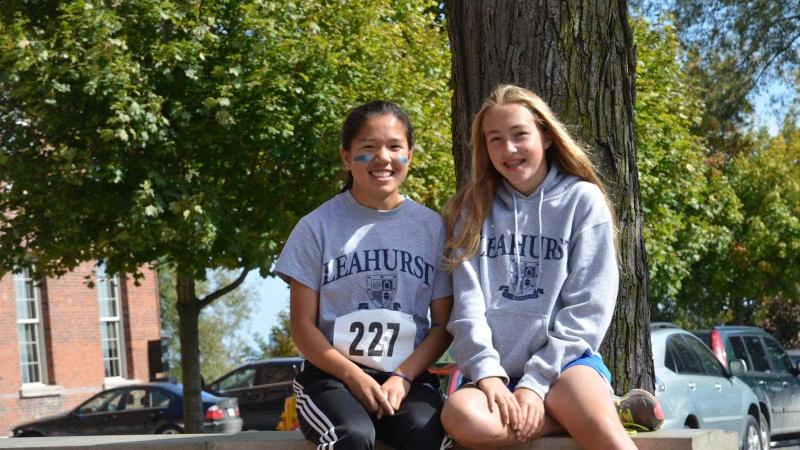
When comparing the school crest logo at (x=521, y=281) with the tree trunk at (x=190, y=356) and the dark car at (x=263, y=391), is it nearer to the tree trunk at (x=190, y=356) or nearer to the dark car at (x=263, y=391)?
the tree trunk at (x=190, y=356)

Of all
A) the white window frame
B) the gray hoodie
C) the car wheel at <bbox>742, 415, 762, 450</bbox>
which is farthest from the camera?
the white window frame

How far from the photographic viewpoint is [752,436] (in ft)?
45.3

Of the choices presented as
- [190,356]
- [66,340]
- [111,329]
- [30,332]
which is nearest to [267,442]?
[190,356]

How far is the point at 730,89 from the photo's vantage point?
26.2m

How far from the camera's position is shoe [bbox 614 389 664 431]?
4535 millimetres

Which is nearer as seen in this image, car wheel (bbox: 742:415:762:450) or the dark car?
car wheel (bbox: 742:415:762:450)

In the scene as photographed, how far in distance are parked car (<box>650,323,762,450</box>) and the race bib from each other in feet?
22.6

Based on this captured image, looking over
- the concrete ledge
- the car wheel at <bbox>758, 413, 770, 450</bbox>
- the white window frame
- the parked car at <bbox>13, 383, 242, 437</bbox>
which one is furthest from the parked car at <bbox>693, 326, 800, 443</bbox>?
the white window frame

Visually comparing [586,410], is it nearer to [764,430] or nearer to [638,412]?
[638,412]

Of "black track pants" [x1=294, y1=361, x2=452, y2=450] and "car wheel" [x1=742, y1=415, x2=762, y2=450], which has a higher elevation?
"black track pants" [x1=294, y1=361, x2=452, y2=450]

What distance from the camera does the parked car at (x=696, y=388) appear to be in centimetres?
1143

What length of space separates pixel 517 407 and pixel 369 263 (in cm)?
84

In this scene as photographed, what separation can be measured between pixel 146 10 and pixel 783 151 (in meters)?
23.2

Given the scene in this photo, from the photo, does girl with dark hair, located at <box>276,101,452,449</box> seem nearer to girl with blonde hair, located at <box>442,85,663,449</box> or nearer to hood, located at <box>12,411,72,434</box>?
girl with blonde hair, located at <box>442,85,663,449</box>
